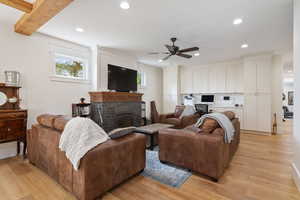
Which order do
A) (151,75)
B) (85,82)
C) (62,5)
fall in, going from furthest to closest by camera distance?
(151,75) < (85,82) < (62,5)

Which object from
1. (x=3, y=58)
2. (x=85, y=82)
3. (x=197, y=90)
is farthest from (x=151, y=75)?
(x=3, y=58)

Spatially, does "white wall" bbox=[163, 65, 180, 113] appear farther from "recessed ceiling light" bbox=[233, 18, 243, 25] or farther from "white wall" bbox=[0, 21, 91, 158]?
"white wall" bbox=[0, 21, 91, 158]

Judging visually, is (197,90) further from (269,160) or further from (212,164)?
(212,164)

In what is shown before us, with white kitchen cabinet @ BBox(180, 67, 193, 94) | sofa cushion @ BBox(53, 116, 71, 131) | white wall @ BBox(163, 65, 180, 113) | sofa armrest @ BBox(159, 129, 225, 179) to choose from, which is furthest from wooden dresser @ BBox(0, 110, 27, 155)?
white kitchen cabinet @ BBox(180, 67, 193, 94)

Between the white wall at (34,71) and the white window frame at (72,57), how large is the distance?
0.08 meters

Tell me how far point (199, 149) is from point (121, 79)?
3.32m

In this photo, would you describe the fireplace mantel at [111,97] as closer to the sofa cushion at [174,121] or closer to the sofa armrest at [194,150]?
the sofa cushion at [174,121]

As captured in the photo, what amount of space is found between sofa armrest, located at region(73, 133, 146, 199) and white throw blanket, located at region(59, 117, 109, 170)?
6 centimetres

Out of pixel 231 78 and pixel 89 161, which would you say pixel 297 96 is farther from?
pixel 231 78

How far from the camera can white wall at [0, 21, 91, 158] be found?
2.96 meters

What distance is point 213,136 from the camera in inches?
79.2

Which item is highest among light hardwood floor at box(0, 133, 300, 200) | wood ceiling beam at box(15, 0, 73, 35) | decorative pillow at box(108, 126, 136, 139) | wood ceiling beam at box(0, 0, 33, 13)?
Answer: wood ceiling beam at box(0, 0, 33, 13)

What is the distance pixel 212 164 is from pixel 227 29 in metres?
2.80

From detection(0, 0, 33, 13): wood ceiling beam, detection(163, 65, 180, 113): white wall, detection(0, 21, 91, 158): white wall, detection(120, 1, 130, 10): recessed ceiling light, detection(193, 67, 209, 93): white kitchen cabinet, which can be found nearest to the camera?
detection(0, 0, 33, 13): wood ceiling beam
